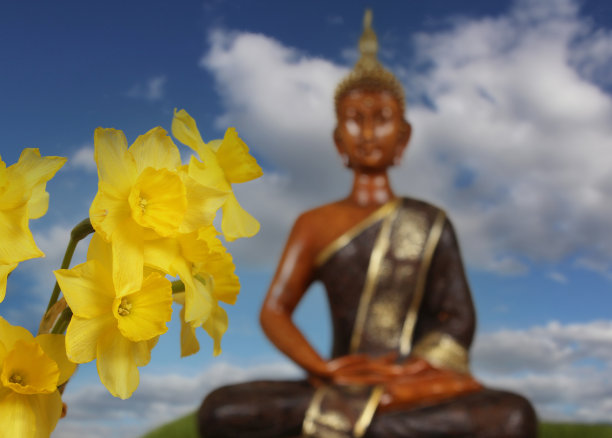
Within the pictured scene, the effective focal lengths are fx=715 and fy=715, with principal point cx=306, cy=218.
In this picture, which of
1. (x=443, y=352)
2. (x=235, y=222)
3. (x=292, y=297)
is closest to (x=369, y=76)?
(x=292, y=297)

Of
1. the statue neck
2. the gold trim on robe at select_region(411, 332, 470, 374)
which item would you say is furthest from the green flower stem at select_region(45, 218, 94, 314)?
the statue neck

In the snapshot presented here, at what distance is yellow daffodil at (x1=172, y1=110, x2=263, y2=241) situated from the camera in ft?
1.49

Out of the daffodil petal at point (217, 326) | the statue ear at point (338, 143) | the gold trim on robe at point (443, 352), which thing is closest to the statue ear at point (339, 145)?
the statue ear at point (338, 143)

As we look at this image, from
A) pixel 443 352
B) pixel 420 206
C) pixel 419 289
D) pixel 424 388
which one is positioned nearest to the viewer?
pixel 424 388

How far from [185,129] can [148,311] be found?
12 centimetres

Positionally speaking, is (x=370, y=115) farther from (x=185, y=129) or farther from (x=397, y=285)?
(x=185, y=129)

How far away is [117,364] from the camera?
1.42ft

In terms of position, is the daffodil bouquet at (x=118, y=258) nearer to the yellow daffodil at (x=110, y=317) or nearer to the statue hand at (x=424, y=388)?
the yellow daffodil at (x=110, y=317)

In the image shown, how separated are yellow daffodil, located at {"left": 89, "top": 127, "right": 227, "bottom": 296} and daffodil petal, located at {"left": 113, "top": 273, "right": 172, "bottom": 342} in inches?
0.5

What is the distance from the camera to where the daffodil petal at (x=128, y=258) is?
0.40 m

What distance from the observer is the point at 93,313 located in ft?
1.38

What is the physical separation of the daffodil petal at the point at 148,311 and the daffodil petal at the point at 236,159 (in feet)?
0.31

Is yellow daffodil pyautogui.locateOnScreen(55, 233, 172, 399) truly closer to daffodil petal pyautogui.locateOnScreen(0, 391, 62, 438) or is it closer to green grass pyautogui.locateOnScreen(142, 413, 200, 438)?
daffodil petal pyautogui.locateOnScreen(0, 391, 62, 438)

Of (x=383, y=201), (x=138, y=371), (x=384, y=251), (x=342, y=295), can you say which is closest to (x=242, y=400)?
(x=342, y=295)
